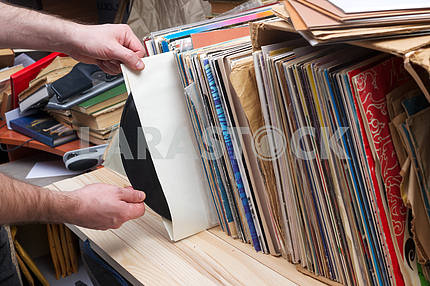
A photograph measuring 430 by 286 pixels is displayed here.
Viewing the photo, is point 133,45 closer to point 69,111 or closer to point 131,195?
point 131,195

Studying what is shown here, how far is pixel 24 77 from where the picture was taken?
2.13 m

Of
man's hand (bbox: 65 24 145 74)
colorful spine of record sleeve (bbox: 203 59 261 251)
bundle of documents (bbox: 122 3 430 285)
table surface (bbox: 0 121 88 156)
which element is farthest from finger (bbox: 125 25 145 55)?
table surface (bbox: 0 121 88 156)

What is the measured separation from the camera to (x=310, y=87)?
63cm

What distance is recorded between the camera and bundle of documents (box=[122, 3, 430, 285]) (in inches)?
23.0

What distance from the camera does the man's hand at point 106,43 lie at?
1.00 metres

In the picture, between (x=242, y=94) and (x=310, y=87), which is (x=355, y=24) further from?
(x=242, y=94)

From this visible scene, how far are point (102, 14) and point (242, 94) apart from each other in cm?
217

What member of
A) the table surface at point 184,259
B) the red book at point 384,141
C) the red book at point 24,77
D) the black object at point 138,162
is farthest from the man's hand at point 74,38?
the red book at point 24,77

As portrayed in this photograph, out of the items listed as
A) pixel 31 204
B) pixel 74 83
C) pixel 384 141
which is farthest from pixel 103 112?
pixel 384 141

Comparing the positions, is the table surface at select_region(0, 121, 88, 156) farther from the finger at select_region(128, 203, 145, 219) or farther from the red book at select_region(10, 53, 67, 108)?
the finger at select_region(128, 203, 145, 219)

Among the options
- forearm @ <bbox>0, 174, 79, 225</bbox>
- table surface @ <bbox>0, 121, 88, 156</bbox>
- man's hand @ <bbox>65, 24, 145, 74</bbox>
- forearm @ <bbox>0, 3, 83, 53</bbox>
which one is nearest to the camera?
forearm @ <bbox>0, 174, 79, 225</bbox>

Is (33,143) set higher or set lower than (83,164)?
higher

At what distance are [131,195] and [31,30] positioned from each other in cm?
55

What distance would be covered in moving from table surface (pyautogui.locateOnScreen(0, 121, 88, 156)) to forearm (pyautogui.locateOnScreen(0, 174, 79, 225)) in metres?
0.95
